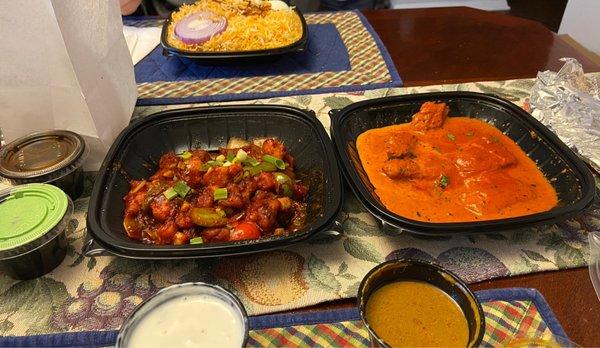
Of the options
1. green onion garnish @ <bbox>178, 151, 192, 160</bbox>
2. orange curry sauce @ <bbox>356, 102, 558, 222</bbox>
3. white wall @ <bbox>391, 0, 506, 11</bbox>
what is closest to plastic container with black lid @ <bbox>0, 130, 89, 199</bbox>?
green onion garnish @ <bbox>178, 151, 192, 160</bbox>

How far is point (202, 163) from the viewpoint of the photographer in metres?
1.58

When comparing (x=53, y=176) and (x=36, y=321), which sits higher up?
(x=53, y=176)

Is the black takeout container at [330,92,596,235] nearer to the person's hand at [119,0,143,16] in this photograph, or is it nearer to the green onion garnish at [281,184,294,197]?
the green onion garnish at [281,184,294,197]

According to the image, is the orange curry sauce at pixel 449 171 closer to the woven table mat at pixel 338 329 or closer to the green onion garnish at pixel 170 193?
the woven table mat at pixel 338 329

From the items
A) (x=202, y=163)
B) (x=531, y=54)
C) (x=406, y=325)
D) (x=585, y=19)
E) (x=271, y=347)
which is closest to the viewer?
(x=406, y=325)

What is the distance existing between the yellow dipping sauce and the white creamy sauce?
30 cm

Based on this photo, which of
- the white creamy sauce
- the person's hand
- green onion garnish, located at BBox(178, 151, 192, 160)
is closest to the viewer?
the white creamy sauce

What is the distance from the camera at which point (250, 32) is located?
2.44 m

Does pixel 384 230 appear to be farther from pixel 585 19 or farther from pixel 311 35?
pixel 585 19

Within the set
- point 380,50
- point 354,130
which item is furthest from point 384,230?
point 380,50

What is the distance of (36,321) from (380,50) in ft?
6.80

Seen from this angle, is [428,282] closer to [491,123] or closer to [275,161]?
[275,161]

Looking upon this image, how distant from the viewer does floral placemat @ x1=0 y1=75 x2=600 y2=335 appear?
122 cm

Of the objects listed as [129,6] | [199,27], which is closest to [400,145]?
[199,27]
